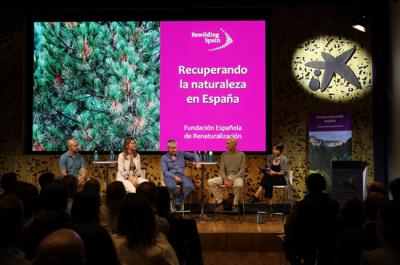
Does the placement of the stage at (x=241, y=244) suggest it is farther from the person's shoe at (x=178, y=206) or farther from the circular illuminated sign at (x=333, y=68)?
the circular illuminated sign at (x=333, y=68)

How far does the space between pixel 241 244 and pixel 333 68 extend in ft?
12.2

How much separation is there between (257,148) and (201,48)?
6.18 ft

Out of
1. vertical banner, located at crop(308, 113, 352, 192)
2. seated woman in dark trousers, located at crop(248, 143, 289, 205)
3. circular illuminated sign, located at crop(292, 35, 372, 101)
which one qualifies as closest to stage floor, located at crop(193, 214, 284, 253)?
seated woman in dark trousers, located at crop(248, 143, 289, 205)

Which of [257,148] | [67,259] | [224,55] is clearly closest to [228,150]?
[257,148]

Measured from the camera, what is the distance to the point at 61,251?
1.56 meters

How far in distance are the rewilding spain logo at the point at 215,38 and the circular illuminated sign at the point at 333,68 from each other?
1.13 metres

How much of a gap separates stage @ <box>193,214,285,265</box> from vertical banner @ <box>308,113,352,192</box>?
1.87 meters

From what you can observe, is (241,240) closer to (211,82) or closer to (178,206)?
(178,206)

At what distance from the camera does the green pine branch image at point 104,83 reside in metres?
9.03

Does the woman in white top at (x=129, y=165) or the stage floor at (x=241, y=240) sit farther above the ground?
the woman in white top at (x=129, y=165)

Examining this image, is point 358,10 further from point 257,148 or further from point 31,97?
point 31,97

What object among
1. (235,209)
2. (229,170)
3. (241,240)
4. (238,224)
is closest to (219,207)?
(235,209)

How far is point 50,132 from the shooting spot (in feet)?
29.9

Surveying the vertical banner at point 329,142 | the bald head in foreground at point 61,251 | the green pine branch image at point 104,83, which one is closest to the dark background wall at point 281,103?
the vertical banner at point 329,142
